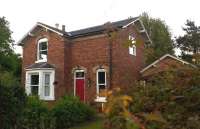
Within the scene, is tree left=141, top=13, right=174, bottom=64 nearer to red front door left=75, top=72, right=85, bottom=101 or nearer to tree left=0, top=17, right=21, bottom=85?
tree left=0, top=17, right=21, bottom=85

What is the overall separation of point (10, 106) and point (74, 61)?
1405cm

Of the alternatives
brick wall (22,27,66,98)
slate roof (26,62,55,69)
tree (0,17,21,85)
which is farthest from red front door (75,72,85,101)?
tree (0,17,21,85)

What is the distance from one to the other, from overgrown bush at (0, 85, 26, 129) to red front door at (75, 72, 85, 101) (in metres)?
12.3

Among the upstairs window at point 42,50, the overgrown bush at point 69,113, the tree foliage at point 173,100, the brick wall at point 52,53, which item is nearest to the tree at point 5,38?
the brick wall at point 52,53

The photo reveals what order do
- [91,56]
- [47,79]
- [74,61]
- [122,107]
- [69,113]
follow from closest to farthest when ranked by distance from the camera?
[122,107] < [69,113] < [91,56] < [74,61] < [47,79]

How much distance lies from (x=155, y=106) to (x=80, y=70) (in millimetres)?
24113

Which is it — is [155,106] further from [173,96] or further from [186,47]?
[186,47]

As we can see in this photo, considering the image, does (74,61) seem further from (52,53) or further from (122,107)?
(122,107)

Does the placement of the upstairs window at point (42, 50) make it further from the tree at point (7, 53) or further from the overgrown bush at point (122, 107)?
the overgrown bush at point (122, 107)

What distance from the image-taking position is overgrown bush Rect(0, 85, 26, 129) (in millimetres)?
12930

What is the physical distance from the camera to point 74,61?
1064 inches

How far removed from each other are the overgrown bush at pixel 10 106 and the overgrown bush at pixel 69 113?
292cm

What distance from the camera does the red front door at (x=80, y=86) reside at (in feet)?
85.1

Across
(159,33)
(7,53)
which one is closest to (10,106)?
(7,53)
